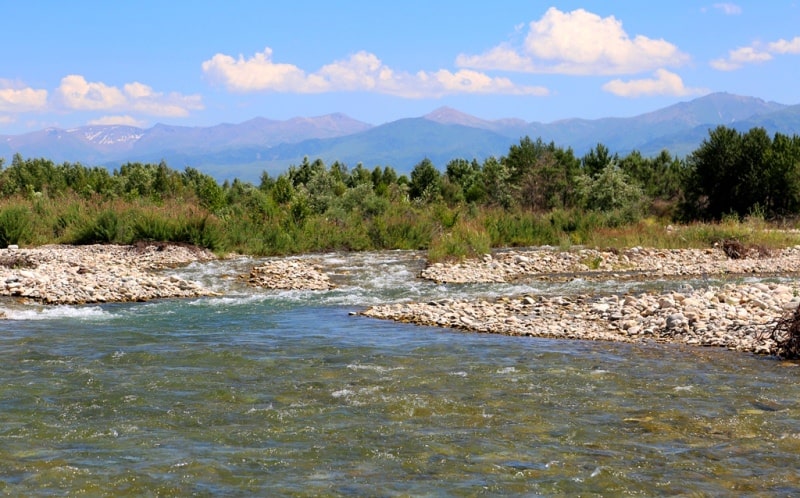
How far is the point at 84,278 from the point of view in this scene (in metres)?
19.8

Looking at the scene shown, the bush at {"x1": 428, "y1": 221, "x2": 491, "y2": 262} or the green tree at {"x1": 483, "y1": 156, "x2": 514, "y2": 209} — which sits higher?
the green tree at {"x1": 483, "y1": 156, "x2": 514, "y2": 209}

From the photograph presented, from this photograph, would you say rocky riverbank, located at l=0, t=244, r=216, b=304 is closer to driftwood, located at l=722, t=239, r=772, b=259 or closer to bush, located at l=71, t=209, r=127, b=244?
bush, located at l=71, t=209, r=127, b=244

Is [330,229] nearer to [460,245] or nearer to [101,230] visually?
[460,245]

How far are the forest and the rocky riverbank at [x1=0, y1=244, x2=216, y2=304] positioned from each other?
130 inches

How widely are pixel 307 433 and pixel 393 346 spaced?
197 inches

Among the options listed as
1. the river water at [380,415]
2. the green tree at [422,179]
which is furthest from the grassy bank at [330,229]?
the green tree at [422,179]

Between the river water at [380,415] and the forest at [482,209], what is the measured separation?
46.9 ft

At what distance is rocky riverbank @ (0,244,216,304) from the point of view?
18.4 m

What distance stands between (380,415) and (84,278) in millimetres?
13702

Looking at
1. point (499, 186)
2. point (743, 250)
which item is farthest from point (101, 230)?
point (499, 186)

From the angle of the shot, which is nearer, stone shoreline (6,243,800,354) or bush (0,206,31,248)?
stone shoreline (6,243,800,354)

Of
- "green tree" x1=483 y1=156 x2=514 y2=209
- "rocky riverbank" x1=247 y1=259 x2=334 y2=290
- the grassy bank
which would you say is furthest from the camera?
"green tree" x1=483 y1=156 x2=514 y2=209

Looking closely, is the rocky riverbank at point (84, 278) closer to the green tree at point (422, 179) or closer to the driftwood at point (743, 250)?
the driftwood at point (743, 250)

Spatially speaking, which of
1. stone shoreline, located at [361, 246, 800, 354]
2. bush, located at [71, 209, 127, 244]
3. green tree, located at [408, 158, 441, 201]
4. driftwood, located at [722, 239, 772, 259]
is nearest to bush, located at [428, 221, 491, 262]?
stone shoreline, located at [361, 246, 800, 354]
